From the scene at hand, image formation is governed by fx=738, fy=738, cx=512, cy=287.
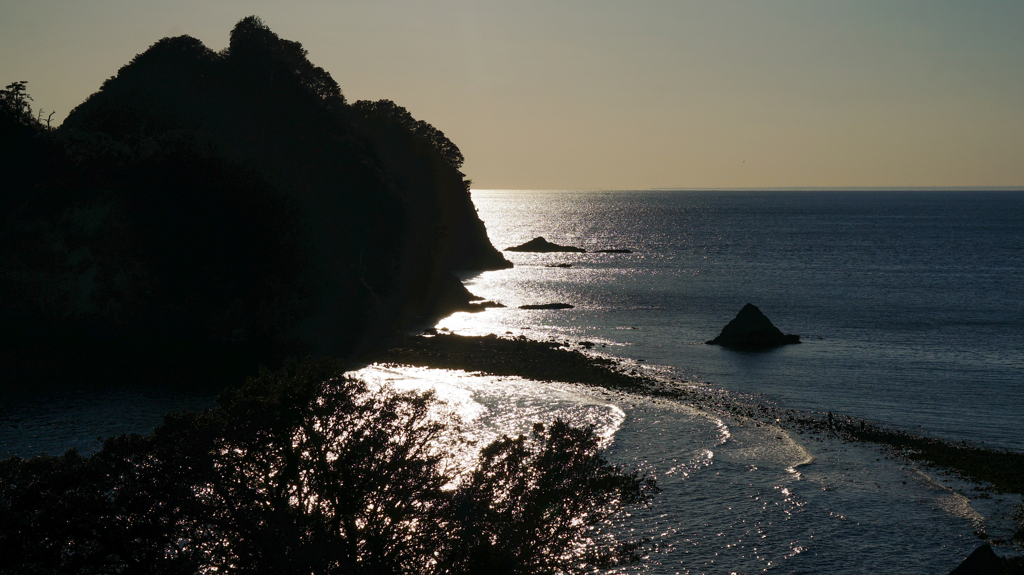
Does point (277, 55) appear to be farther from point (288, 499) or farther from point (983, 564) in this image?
point (983, 564)

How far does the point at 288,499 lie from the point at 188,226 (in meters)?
54.7

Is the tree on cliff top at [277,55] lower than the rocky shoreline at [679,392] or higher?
higher

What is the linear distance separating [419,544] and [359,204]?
218 feet

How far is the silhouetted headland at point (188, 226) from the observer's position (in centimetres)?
6425

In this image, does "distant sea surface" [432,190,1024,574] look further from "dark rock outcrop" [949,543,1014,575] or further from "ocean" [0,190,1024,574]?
"dark rock outcrop" [949,543,1014,575]

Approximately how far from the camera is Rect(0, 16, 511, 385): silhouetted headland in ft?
211

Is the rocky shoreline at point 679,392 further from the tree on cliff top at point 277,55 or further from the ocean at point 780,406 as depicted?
the tree on cliff top at point 277,55

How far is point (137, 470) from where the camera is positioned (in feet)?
65.8

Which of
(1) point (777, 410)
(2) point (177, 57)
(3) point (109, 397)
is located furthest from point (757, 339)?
(2) point (177, 57)

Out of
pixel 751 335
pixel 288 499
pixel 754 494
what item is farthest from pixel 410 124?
pixel 288 499

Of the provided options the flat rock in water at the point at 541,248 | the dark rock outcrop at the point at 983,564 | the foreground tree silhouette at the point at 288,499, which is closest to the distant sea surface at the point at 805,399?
the dark rock outcrop at the point at 983,564

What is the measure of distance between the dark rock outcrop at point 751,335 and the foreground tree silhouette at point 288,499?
55154mm

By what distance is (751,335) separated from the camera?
72.9 meters

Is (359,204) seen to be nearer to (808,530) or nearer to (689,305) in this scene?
(689,305)
